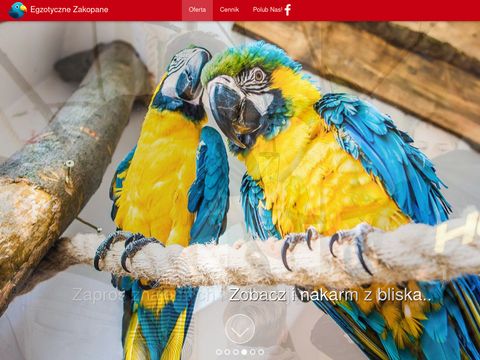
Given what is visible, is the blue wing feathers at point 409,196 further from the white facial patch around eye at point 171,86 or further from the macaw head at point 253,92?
the white facial patch around eye at point 171,86

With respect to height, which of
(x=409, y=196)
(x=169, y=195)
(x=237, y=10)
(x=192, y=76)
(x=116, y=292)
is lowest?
(x=116, y=292)

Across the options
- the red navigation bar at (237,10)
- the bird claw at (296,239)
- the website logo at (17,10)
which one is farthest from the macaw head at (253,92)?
the website logo at (17,10)

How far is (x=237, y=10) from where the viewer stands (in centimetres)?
136

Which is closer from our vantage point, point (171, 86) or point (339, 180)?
point (339, 180)

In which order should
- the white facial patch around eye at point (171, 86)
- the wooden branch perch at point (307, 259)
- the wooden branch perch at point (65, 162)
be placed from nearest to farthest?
the wooden branch perch at point (307, 259)
the wooden branch perch at point (65, 162)
the white facial patch around eye at point (171, 86)

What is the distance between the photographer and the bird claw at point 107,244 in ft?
4.26

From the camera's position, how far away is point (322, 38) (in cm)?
134

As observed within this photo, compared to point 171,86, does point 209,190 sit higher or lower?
lower

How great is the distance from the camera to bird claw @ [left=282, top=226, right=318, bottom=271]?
1.20 meters

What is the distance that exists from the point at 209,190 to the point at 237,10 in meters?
0.46

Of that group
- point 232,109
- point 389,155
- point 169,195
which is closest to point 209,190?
point 169,195

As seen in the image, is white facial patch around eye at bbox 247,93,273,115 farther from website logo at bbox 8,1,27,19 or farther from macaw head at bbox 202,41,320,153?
website logo at bbox 8,1,27,19

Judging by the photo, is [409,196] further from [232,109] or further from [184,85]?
[184,85]

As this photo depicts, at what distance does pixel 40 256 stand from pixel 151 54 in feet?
1.89
